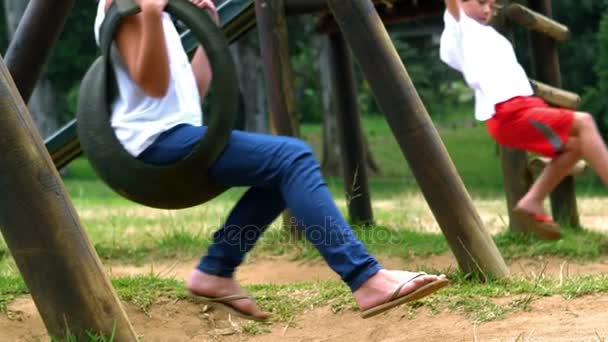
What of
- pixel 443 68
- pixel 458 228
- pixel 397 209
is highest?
pixel 458 228

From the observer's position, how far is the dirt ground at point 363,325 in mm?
3305

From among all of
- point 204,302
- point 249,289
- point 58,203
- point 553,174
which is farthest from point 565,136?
point 58,203

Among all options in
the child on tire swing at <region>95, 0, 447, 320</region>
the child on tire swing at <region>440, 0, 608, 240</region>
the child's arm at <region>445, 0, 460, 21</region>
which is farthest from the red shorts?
the child on tire swing at <region>95, 0, 447, 320</region>

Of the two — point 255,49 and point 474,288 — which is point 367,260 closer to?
point 474,288

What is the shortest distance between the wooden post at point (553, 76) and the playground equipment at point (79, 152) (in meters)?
1.13

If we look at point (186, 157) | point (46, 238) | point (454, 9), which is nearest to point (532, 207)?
point (454, 9)

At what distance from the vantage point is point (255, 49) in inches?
896

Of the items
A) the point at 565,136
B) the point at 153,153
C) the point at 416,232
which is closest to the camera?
the point at 153,153

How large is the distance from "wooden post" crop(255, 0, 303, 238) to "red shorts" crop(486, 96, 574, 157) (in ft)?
5.84

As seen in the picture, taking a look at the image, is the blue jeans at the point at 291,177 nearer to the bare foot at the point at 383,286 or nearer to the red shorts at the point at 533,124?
the bare foot at the point at 383,286

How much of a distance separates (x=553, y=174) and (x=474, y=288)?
1.40m

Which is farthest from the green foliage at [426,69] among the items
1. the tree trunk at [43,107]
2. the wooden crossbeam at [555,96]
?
the wooden crossbeam at [555,96]

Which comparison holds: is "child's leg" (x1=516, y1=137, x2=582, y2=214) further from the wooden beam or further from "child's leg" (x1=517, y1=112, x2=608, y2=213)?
the wooden beam

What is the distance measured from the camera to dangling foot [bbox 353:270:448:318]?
10.8 feet
